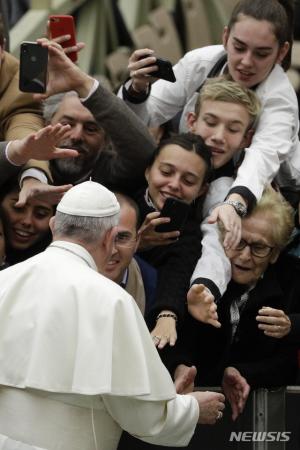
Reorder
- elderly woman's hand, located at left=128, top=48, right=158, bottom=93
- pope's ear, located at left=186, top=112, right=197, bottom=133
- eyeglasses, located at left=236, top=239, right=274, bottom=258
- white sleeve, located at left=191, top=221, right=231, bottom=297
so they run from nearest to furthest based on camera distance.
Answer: white sleeve, located at left=191, top=221, right=231, bottom=297 → eyeglasses, located at left=236, top=239, right=274, bottom=258 → elderly woman's hand, located at left=128, top=48, right=158, bottom=93 → pope's ear, located at left=186, top=112, right=197, bottom=133

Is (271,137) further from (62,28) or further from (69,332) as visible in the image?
(69,332)

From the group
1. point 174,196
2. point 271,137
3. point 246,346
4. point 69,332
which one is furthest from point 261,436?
point 69,332

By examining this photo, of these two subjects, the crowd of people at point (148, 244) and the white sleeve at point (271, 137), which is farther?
the white sleeve at point (271, 137)

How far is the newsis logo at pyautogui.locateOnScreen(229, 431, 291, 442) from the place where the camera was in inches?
281

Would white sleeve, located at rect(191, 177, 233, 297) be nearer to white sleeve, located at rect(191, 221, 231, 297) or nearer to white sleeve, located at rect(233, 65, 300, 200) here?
white sleeve, located at rect(191, 221, 231, 297)

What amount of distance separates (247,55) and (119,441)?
6.69 feet

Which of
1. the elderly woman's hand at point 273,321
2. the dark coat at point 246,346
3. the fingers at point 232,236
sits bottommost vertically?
the dark coat at point 246,346

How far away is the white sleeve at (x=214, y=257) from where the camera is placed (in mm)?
6961

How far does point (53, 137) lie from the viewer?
6906 mm

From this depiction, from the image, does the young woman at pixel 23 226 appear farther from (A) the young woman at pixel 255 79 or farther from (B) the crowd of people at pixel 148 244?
(A) the young woman at pixel 255 79

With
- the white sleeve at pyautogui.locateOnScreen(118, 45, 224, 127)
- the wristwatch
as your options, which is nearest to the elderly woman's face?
the wristwatch

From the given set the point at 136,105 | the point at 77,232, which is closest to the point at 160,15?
the point at 136,105

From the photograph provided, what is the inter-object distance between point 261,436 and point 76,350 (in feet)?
5.08

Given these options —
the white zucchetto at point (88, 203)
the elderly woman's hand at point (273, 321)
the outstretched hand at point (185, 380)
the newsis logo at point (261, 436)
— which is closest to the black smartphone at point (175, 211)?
the elderly woman's hand at point (273, 321)
